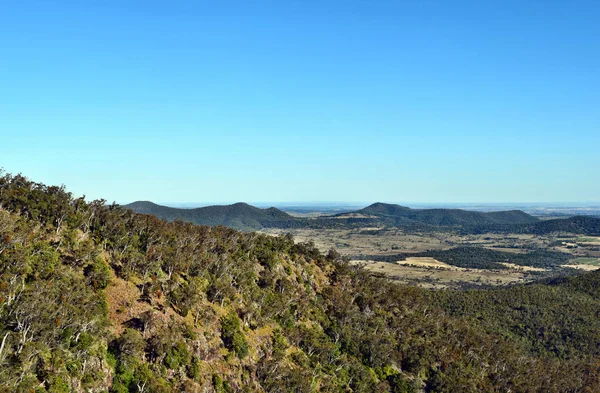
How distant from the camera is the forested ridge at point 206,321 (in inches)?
1539

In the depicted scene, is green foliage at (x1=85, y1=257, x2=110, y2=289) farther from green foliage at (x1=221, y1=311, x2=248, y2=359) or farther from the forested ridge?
green foliage at (x1=221, y1=311, x2=248, y2=359)

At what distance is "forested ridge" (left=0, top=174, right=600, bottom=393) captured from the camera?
39.1 m

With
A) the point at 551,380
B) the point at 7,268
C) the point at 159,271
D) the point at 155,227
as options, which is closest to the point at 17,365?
the point at 7,268

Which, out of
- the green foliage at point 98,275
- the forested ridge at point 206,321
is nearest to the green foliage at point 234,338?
the forested ridge at point 206,321

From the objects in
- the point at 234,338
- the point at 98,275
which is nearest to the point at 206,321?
the point at 234,338

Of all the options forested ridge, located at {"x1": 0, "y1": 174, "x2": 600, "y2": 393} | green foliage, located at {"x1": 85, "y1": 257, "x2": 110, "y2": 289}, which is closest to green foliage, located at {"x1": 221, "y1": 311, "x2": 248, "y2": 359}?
forested ridge, located at {"x1": 0, "y1": 174, "x2": 600, "y2": 393}

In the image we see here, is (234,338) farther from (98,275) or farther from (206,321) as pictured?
(98,275)

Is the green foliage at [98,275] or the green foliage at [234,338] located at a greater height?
the green foliage at [98,275]

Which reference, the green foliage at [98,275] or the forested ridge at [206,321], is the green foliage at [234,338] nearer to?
the forested ridge at [206,321]

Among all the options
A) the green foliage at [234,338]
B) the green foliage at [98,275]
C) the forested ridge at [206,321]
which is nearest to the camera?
the forested ridge at [206,321]

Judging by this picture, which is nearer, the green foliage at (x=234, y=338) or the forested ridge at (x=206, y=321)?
the forested ridge at (x=206, y=321)

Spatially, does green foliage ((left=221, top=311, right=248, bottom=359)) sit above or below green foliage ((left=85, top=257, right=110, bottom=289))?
below

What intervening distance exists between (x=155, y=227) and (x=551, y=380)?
267ft

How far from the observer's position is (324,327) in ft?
243
